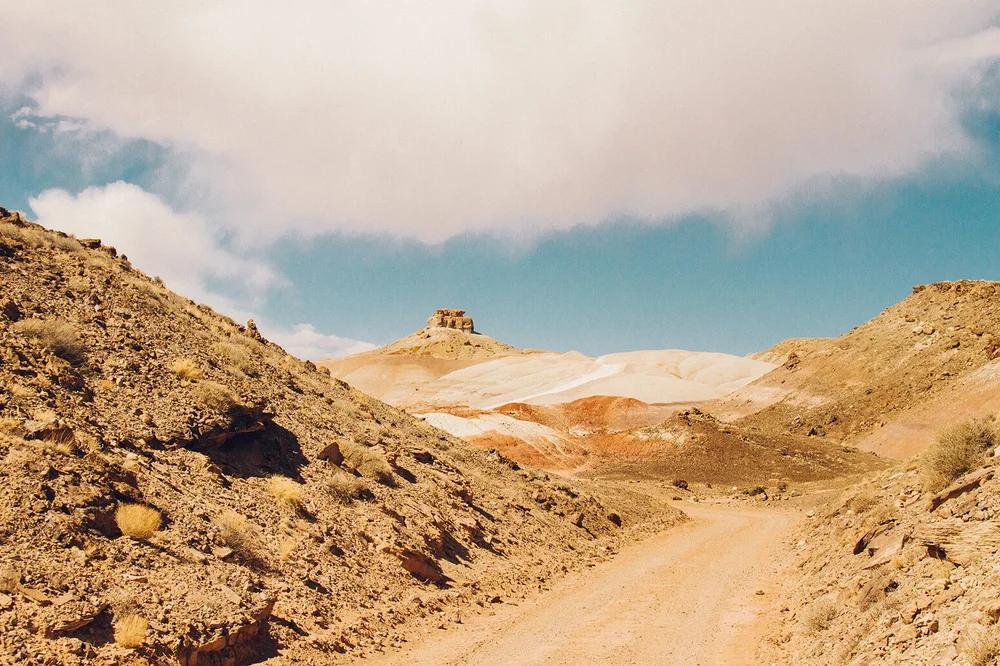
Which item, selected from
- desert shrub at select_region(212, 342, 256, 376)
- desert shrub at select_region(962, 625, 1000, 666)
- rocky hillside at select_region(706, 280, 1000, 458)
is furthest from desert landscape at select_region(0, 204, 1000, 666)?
rocky hillside at select_region(706, 280, 1000, 458)

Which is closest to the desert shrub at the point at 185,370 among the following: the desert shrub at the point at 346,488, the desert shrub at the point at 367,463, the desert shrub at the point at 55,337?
the desert shrub at the point at 55,337

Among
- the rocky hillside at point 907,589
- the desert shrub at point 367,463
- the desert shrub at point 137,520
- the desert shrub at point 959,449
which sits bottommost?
the rocky hillside at point 907,589

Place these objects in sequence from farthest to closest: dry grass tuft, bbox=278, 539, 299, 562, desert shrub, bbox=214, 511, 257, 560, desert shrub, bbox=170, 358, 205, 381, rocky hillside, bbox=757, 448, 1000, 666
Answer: desert shrub, bbox=170, 358, 205, 381, dry grass tuft, bbox=278, 539, 299, 562, desert shrub, bbox=214, 511, 257, 560, rocky hillside, bbox=757, 448, 1000, 666

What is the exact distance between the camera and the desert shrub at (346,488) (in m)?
15.2

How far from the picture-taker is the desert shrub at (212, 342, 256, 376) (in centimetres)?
1938

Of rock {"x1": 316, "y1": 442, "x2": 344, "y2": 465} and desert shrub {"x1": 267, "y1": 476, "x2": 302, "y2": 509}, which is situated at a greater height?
rock {"x1": 316, "y1": 442, "x2": 344, "y2": 465}

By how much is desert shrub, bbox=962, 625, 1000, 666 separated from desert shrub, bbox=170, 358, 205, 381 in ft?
50.5

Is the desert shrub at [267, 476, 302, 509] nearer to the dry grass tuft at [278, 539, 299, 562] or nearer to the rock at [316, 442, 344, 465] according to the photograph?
the dry grass tuft at [278, 539, 299, 562]

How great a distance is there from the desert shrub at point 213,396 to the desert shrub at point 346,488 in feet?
9.53

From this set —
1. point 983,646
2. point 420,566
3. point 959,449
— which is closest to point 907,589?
point 983,646

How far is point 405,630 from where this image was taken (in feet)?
38.7

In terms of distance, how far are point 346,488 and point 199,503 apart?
383cm

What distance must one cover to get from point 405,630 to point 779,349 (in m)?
161

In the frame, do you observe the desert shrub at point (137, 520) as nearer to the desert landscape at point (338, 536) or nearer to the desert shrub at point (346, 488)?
the desert landscape at point (338, 536)
